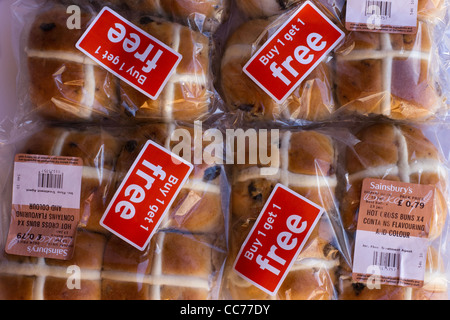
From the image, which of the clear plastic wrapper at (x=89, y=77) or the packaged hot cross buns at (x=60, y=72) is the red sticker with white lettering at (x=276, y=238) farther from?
the packaged hot cross buns at (x=60, y=72)

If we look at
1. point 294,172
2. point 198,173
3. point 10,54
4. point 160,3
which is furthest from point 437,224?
point 10,54

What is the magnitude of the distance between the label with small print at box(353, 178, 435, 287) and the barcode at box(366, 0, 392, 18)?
41 centimetres

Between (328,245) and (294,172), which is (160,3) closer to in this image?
(294,172)

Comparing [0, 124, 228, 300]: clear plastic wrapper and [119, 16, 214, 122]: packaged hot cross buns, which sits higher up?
[119, 16, 214, 122]: packaged hot cross buns

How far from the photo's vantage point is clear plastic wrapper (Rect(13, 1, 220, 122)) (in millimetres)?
979

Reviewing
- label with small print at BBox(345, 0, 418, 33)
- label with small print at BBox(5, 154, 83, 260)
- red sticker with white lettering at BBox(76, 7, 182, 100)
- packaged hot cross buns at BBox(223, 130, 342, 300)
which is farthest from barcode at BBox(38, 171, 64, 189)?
label with small print at BBox(345, 0, 418, 33)

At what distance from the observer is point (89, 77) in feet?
3.22

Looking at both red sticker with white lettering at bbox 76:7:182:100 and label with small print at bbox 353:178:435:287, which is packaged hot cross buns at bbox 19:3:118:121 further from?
label with small print at bbox 353:178:435:287

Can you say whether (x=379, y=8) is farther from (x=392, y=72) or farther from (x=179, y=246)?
(x=179, y=246)

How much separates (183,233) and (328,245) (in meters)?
0.34

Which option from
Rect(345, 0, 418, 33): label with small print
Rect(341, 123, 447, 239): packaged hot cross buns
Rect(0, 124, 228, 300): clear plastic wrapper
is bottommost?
Rect(0, 124, 228, 300): clear plastic wrapper

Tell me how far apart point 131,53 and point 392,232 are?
30.0 inches

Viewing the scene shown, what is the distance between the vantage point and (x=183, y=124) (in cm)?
101

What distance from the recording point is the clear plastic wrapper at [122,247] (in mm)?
923
